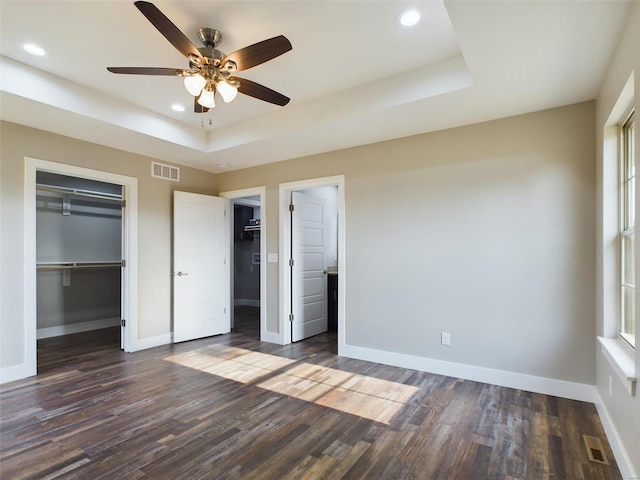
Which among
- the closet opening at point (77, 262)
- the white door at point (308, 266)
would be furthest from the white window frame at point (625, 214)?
the closet opening at point (77, 262)

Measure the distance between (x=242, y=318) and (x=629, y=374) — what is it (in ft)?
19.0

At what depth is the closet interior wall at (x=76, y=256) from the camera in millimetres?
5109

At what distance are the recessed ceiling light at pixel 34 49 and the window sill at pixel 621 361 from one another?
440 cm

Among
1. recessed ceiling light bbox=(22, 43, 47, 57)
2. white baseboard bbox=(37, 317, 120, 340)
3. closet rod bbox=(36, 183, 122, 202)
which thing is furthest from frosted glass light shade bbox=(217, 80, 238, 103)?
white baseboard bbox=(37, 317, 120, 340)

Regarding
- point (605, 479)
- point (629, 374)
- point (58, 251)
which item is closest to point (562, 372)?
point (605, 479)

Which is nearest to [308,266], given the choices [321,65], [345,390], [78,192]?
[345,390]

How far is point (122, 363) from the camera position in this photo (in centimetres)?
388

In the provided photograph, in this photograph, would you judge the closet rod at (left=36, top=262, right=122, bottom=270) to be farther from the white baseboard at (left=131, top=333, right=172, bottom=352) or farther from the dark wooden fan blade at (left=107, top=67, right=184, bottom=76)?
the dark wooden fan blade at (left=107, top=67, right=184, bottom=76)

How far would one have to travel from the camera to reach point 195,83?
7.82 ft

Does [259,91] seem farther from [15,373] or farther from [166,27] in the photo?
[15,373]

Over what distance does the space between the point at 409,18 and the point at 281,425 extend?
2.96 meters

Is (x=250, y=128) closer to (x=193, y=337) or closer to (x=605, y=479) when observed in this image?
(x=193, y=337)

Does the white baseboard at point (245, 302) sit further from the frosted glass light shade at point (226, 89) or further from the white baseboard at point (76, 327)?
the frosted glass light shade at point (226, 89)

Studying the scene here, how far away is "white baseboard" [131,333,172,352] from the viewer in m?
4.34
